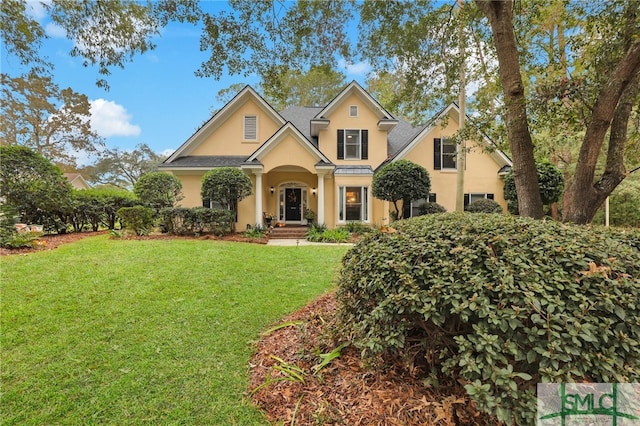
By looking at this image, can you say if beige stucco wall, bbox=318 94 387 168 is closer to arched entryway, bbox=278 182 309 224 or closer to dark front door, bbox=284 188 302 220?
arched entryway, bbox=278 182 309 224

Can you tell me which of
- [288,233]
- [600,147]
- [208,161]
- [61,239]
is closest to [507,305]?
[600,147]

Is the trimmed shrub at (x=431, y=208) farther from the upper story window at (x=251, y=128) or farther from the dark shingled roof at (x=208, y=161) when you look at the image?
the upper story window at (x=251, y=128)

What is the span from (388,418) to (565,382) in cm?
119

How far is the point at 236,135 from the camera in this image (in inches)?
599

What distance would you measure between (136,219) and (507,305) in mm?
11697

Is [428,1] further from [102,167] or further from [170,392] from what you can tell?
[102,167]

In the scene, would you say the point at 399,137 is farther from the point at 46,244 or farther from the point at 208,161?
the point at 46,244

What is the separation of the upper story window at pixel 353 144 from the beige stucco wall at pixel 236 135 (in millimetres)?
3602

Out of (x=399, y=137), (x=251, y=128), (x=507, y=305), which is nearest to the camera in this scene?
(x=507, y=305)

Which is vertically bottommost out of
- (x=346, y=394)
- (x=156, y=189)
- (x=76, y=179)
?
(x=346, y=394)

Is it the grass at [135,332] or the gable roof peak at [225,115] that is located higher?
the gable roof peak at [225,115]

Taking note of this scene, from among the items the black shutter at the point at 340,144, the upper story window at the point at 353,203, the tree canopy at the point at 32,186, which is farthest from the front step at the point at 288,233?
the tree canopy at the point at 32,186

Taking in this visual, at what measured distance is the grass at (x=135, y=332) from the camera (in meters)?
2.41

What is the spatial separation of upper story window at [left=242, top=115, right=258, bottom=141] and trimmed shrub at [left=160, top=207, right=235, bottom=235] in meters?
5.56
